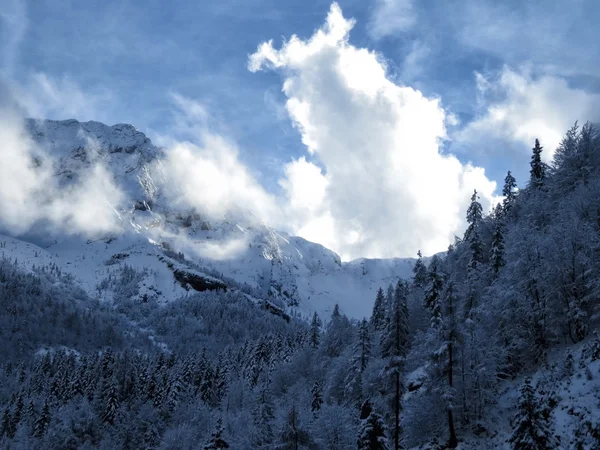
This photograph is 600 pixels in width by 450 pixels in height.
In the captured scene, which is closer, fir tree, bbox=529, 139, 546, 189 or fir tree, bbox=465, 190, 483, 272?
fir tree, bbox=465, 190, 483, 272

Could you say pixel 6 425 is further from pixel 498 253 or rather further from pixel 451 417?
pixel 498 253

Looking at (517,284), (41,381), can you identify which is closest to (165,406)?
(517,284)

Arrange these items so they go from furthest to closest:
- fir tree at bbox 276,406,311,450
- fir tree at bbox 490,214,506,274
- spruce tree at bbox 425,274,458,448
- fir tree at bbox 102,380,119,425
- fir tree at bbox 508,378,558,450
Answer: fir tree at bbox 102,380,119,425 → fir tree at bbox 490,214,506,274 → spruce tree at bbox 425,274,458,448 → fir tree at bbox 276,406,311,450 → fir tree at bbox 508,378,558,450

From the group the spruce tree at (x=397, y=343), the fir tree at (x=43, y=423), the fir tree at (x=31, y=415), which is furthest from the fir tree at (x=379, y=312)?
the fir tree at (x=31, y=415)

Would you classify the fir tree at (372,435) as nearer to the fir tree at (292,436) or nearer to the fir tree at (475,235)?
the fir tree at (292,436)

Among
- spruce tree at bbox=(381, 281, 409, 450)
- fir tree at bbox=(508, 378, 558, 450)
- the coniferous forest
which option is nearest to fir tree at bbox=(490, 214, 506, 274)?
the coniferous forest

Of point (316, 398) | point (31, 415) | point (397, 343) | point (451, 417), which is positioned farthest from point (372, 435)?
point (31, 415)

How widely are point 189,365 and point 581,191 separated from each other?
91.6m

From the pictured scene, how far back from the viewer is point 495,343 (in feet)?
146

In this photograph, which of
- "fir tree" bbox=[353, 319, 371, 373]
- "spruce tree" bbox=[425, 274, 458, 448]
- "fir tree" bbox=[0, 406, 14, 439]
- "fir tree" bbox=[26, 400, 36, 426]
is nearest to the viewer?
"spruce tree" bbox=[425, 274, 458, 448]

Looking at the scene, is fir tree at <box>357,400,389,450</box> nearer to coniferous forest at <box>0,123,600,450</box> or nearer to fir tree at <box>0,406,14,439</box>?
coniferous forest at <box>0,123,600,450</box>

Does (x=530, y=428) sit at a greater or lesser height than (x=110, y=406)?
greater

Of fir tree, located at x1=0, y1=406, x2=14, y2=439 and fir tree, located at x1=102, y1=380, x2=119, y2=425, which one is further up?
fir tree, located at x1=102, y1=380, x2=119, y2=425

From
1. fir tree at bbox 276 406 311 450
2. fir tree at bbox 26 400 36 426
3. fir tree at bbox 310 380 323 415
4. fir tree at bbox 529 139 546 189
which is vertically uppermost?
fir tree at bbox 529 139 546 189
